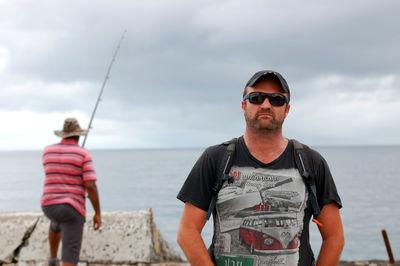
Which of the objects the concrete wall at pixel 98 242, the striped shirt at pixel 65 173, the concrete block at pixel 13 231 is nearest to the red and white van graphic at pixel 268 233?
the striped shirt at pixel 65 173

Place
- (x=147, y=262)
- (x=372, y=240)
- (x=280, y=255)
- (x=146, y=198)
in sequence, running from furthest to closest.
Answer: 1. (x=146, y=198)
2. (x=372, y=240)
3. (x=147, y=262)
4. (x=280, y=255)

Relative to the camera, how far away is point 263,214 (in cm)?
214

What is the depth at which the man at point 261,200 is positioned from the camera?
7.04 feet

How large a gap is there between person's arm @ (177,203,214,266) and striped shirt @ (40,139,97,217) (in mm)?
2288

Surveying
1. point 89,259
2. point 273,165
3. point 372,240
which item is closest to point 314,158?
point 273,165

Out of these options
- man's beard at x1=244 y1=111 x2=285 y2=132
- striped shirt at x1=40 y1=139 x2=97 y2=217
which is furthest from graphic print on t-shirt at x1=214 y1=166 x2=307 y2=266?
striped shirt at x1=40 y1=139 x2=97 y2=217

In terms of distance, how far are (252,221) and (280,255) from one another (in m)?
0.24

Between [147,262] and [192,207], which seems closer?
[192,207]

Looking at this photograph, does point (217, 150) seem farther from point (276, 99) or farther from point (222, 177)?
point (276, 99)

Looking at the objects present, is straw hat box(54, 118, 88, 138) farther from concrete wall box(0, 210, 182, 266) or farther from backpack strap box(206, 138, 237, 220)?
backpack strap box(206, 138, 237, 220)

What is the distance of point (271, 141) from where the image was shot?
2.24m

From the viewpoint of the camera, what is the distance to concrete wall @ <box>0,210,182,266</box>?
5.31 m

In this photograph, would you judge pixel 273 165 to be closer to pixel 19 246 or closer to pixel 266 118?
pixel 266 118

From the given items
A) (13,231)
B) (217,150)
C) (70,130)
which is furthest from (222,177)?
(13,231)
